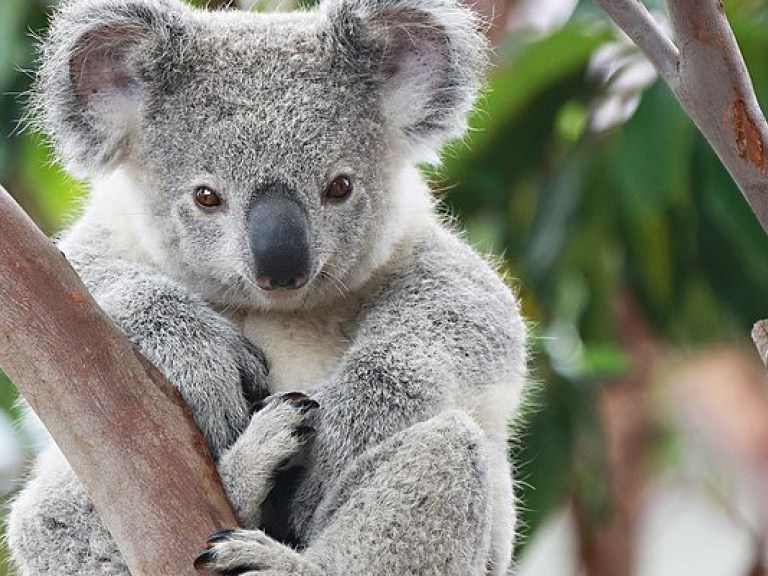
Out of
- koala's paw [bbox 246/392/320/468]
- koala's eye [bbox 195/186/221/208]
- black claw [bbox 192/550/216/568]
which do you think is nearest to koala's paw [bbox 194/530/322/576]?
Result: black claw [bbox 192/550/216/568]

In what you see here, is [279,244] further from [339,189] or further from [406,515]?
[406,515]

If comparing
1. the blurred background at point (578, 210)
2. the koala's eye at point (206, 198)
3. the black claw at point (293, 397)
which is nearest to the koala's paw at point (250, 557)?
the black claw at point (293, 397)

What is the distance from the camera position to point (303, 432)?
273 cm

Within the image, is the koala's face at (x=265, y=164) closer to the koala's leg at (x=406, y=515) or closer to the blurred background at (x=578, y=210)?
the koala's leg at (x=406, y=515)

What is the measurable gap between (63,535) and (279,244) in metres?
0.77

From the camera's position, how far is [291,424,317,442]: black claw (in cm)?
271

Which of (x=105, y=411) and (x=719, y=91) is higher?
(x=105, y=411)

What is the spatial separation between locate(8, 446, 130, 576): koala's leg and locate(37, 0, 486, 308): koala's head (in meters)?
0.57

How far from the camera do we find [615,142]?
5.03 metres

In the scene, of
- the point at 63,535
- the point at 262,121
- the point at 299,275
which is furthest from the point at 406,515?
the point at 262,121

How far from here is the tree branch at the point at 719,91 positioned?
239 centimetres

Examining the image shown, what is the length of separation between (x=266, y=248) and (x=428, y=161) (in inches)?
31.6

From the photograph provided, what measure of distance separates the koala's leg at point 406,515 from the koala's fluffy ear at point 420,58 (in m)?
0.88

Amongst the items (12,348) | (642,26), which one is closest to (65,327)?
(12,348)
